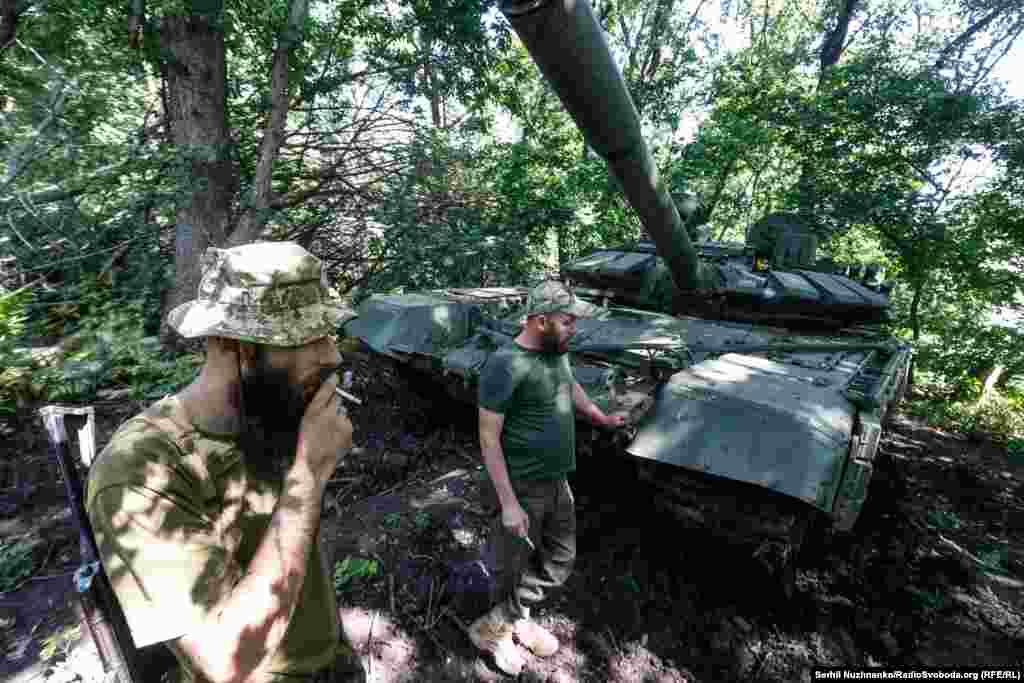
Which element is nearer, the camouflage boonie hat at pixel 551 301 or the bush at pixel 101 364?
the camouflage boonie hat at pixel 551 301

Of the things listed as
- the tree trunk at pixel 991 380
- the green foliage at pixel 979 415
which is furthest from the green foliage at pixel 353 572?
the tree trunk at pixel 991 380

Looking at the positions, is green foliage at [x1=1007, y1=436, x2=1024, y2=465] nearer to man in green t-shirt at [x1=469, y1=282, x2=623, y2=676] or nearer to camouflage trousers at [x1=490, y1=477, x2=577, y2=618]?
man in green t-shirt at [x1=469, y1=282, x2=623, y2=676]

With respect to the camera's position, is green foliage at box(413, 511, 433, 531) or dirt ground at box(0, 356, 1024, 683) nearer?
dirt ground at box(0, 356, 1024, 683)

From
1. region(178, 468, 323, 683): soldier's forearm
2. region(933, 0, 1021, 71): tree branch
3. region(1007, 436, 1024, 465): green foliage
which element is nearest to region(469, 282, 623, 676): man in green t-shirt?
region(178, 468, 323, 683): soldier's forearm

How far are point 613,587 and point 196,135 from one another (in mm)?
5792

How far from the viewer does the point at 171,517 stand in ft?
→ 2.97

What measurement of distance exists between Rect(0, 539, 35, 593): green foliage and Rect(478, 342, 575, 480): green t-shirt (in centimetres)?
291

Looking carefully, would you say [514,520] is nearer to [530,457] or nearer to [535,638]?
[530,457]

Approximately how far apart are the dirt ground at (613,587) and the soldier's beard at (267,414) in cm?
180

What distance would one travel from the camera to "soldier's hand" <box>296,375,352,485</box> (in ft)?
3.37

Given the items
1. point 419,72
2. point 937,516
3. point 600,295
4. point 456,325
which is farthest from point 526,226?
point 937,516

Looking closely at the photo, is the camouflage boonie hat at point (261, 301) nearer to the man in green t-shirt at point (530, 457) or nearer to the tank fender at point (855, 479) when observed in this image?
the man in green t-shirt at point (530, 457)

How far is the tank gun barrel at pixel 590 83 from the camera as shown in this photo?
1476 millimetres

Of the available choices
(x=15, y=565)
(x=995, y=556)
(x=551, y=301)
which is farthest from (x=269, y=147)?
(x=995, y=556)
